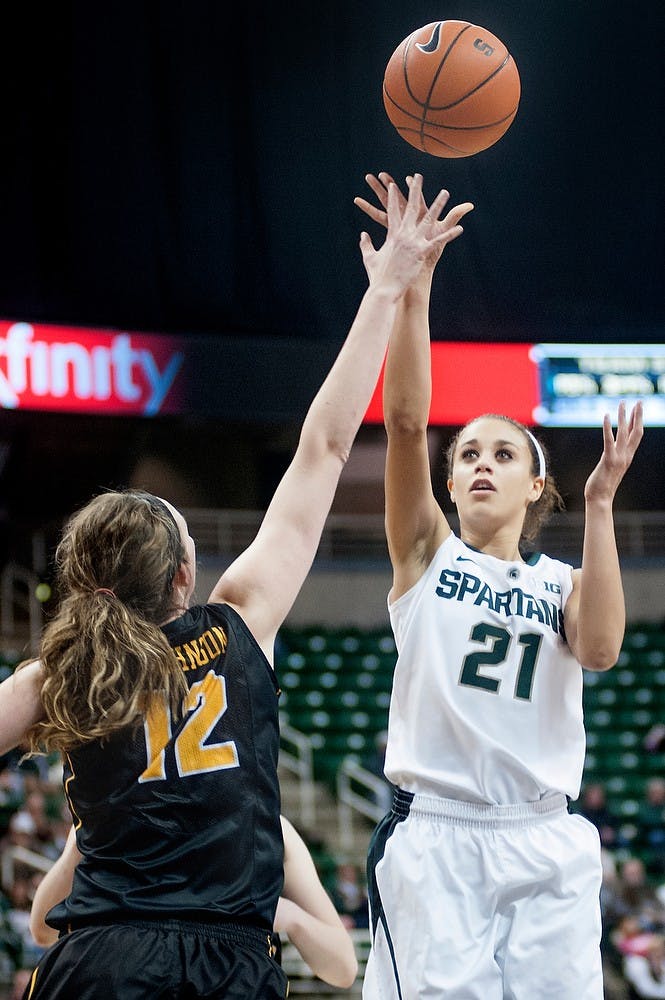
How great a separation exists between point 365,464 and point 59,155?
7756mm

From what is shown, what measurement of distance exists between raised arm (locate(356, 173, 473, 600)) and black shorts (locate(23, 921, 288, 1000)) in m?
1.55

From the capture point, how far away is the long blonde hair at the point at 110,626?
204 centimetres

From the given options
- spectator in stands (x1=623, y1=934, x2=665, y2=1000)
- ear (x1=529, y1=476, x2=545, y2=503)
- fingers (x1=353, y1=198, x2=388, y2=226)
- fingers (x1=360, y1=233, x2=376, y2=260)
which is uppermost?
fingers (x1=353, y1=198, x2=388, y2=226)

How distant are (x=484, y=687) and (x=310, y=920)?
90 centimetres

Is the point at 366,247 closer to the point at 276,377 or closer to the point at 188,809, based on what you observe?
the point at 188,809

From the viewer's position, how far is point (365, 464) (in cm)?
1817

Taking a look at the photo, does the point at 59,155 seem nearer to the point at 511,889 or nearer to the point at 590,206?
the point at 590,206

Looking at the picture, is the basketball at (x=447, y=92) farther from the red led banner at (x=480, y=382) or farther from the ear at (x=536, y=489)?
the red led banner at (x=480, y=382)

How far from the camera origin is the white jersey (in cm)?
317

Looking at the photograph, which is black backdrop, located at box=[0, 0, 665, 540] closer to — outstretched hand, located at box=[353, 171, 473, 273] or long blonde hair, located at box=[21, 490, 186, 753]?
outstretched hand, located at box=[353, 171, 473, 273]

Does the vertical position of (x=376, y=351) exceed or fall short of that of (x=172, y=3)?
it falls short

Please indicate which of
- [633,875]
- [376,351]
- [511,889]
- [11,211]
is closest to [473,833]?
[511,889]

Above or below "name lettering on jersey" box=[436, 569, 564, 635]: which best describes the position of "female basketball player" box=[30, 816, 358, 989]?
below

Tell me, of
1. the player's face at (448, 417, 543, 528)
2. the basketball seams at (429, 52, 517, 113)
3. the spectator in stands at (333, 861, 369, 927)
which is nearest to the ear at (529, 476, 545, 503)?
the player's face at (448, 417, 543, 528)
